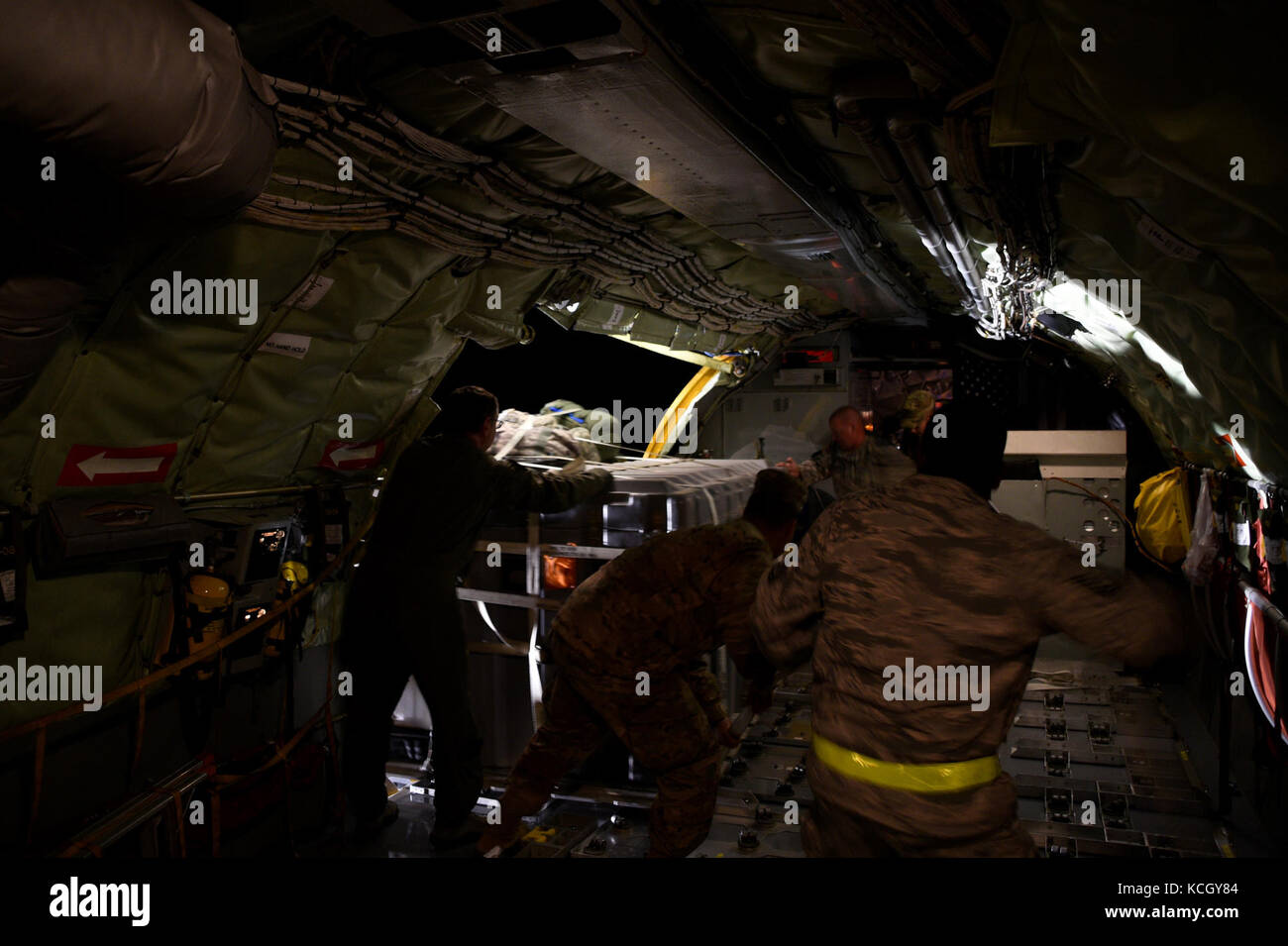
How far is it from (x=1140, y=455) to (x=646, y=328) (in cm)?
582

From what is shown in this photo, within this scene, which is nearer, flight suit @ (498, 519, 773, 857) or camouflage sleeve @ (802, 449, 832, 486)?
flight suit @ (498, 519, 773, 857)

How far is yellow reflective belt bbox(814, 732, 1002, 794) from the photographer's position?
8.17ft

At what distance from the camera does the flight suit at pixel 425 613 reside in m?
4.45

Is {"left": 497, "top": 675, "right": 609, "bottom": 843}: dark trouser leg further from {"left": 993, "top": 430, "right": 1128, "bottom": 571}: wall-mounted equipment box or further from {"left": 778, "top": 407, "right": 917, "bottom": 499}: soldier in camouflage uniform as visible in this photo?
{"left": 993, "top": 430, "right": 1128, "bottom": 571}: wall-mounted equipment box

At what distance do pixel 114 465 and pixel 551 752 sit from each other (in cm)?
222

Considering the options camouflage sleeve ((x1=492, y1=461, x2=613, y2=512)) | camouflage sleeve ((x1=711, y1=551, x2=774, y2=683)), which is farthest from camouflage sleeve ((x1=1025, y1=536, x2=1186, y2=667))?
camouflage sleeve ((x1=492, y1=461, x2=613, y2=512))

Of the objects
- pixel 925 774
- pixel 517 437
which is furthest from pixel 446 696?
pixel 925 774

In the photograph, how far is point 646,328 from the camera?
24.8 ft

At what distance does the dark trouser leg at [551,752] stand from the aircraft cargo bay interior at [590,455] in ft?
0.07

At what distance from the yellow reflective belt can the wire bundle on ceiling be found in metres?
2.57

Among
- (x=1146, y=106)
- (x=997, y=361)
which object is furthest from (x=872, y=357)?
(x=1146, y=106)

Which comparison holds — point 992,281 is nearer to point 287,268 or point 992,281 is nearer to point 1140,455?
point 287,268

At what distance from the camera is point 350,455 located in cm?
525

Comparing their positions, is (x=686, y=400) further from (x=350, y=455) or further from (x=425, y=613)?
(x=425, y=613)
